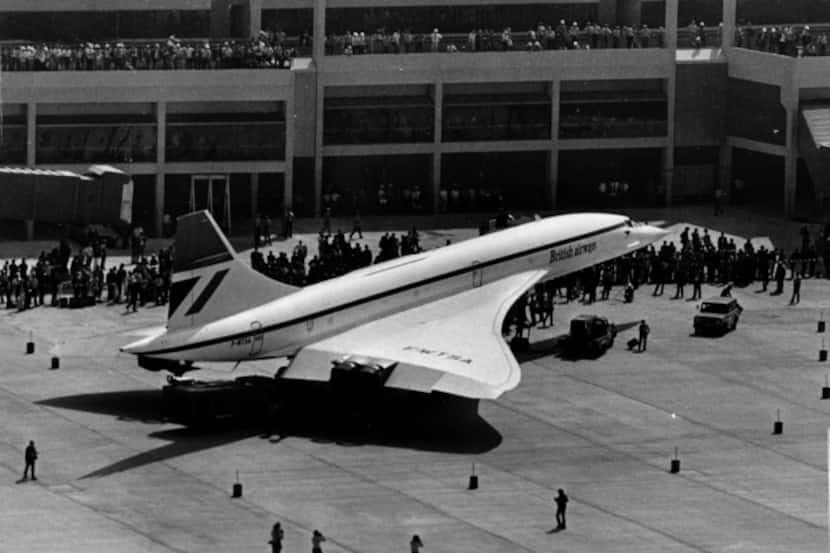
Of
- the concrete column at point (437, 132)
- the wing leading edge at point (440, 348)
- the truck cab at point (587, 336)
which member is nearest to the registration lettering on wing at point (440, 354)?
the wing leading edge at point (440, 348)

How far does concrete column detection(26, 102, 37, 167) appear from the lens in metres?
115

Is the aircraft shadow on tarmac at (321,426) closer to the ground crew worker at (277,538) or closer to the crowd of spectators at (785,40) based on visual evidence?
the ground crew worker at (277,538)

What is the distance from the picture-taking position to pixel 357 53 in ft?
404

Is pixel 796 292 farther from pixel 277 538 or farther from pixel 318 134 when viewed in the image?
pixel 277 538

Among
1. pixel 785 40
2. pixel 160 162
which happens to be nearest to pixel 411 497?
pixel 160 162

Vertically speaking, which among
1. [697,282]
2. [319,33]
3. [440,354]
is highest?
[319,33]

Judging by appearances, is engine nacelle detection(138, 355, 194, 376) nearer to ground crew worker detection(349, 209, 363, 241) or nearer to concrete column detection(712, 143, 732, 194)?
ground crew worker detection(349, 209, 363, 241)

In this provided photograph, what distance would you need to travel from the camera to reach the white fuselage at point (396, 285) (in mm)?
84375

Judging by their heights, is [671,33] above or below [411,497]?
above

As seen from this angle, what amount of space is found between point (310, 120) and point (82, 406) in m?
38.6

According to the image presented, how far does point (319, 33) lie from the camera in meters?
122

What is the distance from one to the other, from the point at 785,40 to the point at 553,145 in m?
12.4

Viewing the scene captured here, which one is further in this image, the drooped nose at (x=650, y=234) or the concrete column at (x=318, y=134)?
the concrete column at (x=318, y=134)

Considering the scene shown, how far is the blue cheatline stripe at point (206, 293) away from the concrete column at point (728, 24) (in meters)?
49.6
